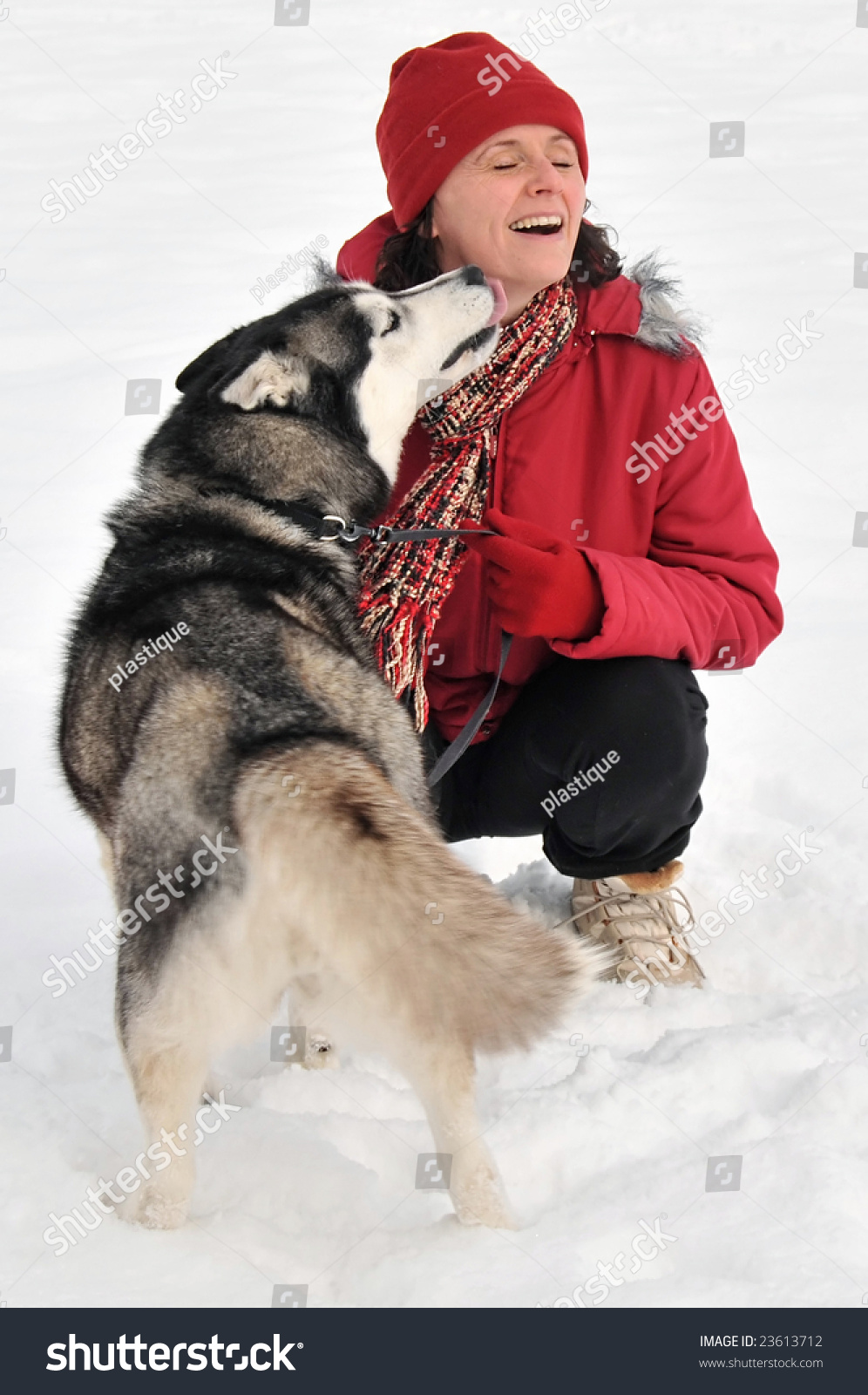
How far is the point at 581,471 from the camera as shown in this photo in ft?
7.30

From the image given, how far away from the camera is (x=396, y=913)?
135cm

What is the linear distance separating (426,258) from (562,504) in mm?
565

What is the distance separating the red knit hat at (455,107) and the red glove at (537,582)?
0.66m

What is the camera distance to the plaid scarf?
6.75 ft
